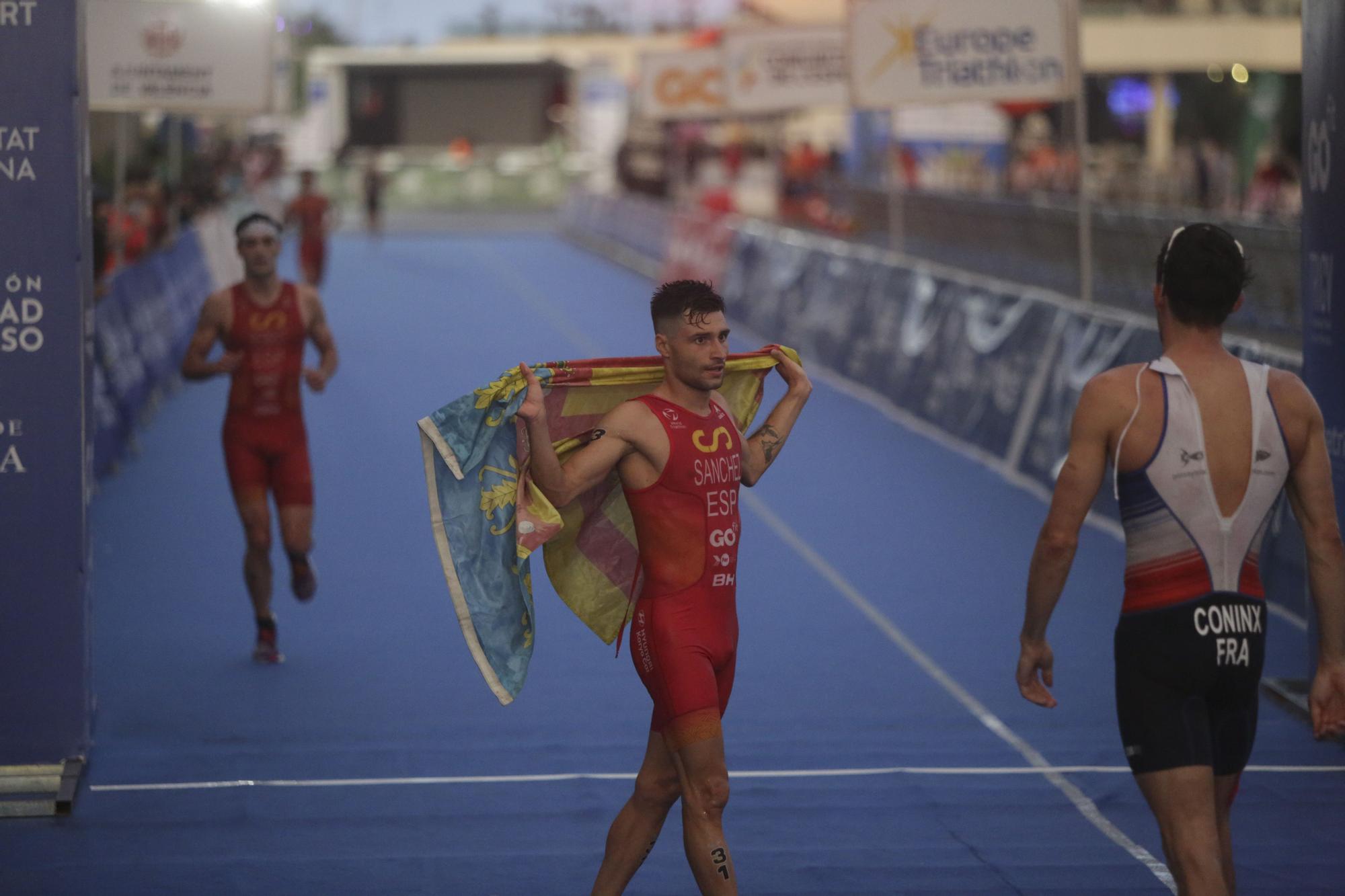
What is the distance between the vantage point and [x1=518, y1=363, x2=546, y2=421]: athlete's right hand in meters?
5.36

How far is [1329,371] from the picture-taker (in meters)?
8.38

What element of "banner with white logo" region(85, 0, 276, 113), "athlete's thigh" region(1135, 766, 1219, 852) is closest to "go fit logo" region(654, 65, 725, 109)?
"banner with white logo" region(85, 0, 276, 113)

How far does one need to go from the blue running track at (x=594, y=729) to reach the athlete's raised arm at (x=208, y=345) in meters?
1.54

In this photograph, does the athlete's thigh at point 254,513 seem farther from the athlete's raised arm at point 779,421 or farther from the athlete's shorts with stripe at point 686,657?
the athlete's shorts with stripe at point 686,657

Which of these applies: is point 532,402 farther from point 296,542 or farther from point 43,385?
point 296,542

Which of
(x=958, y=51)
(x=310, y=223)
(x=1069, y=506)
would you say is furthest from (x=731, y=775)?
(x=310, y=223)

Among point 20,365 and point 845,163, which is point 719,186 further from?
point 20,365

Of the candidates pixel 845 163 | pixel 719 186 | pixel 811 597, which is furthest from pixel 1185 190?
pixel 811 597

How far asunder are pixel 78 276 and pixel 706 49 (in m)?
26.9

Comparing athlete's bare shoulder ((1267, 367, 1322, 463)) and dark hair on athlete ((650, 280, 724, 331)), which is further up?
dark hair on athlete ((650, 280, 724, 331))

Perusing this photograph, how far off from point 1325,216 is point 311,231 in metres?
22.2

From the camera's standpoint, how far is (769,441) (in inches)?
236

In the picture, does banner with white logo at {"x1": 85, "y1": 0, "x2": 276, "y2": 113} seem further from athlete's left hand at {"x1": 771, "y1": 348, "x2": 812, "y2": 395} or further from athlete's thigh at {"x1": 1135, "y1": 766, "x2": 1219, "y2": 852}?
athlete's thigh at {"x1": 1135, "y1": 766, "x2": 1219, "y2": 852}

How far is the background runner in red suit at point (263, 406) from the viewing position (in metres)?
9.55
